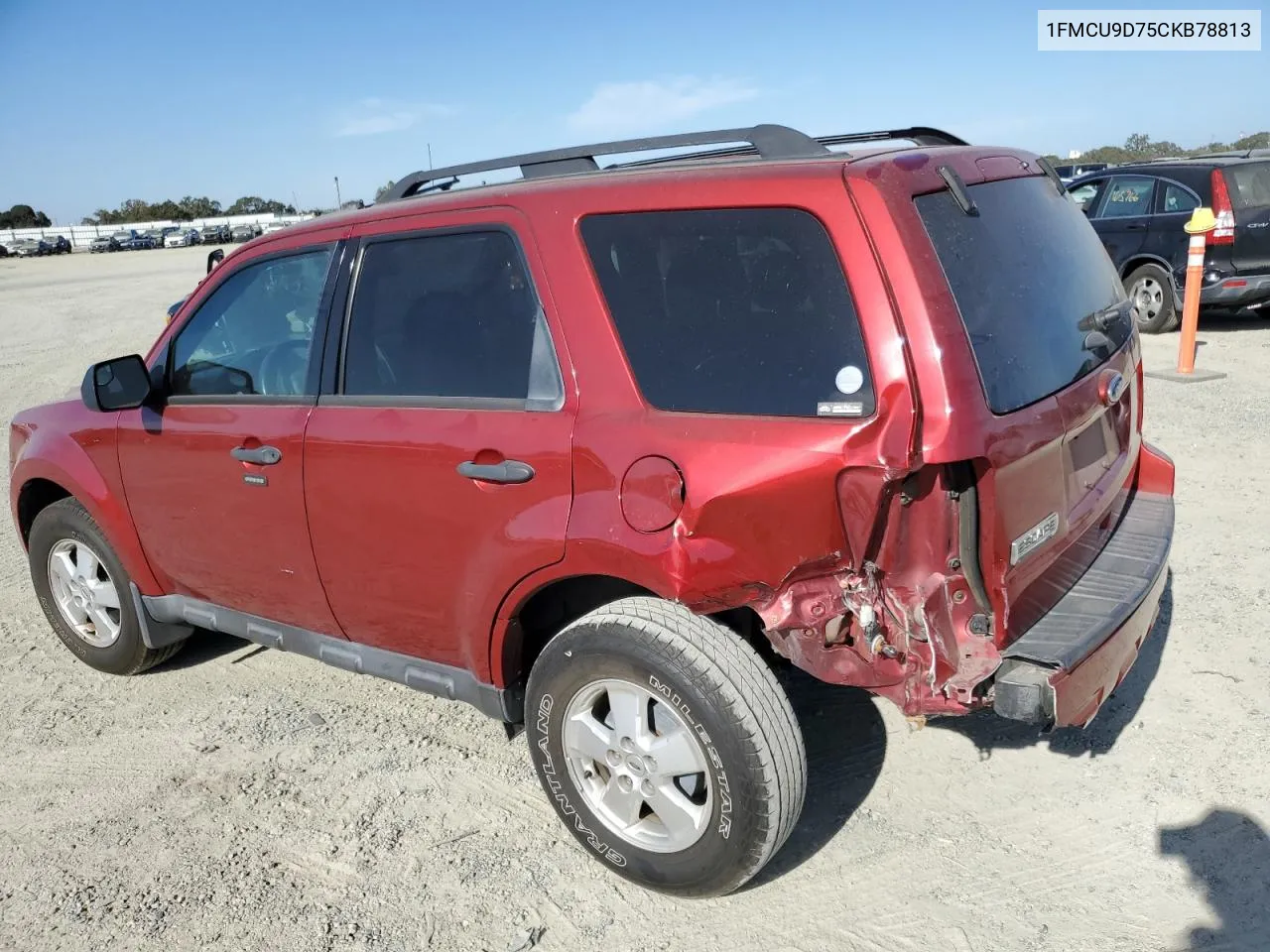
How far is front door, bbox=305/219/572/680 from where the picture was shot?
279 cm

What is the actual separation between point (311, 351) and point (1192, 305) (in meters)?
7.98

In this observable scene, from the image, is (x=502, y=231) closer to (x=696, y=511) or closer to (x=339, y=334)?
(x=339, y=334)

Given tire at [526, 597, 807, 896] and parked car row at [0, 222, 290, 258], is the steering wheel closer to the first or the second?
tire at [526, 597, 807, 896]

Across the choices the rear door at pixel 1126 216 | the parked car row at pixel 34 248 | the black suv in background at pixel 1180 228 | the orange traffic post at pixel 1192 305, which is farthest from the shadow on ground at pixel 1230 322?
the parked car row at pixel 34 248

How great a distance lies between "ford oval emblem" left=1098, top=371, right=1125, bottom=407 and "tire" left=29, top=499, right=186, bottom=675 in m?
3.78

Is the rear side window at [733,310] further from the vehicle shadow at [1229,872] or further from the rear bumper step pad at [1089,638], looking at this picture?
the vehicle shadow at [1229,872]

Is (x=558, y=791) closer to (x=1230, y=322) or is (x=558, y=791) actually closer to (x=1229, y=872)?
(x=1229, y=872)

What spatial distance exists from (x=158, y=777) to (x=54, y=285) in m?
31.1

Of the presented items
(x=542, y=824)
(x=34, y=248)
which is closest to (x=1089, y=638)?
(x=542, y=824)

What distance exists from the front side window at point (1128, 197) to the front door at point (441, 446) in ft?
34.1

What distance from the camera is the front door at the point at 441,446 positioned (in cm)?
279

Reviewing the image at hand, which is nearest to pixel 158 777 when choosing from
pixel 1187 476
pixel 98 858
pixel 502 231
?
pixel 98 858

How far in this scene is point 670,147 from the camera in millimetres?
2887

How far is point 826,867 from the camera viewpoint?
2869mm
